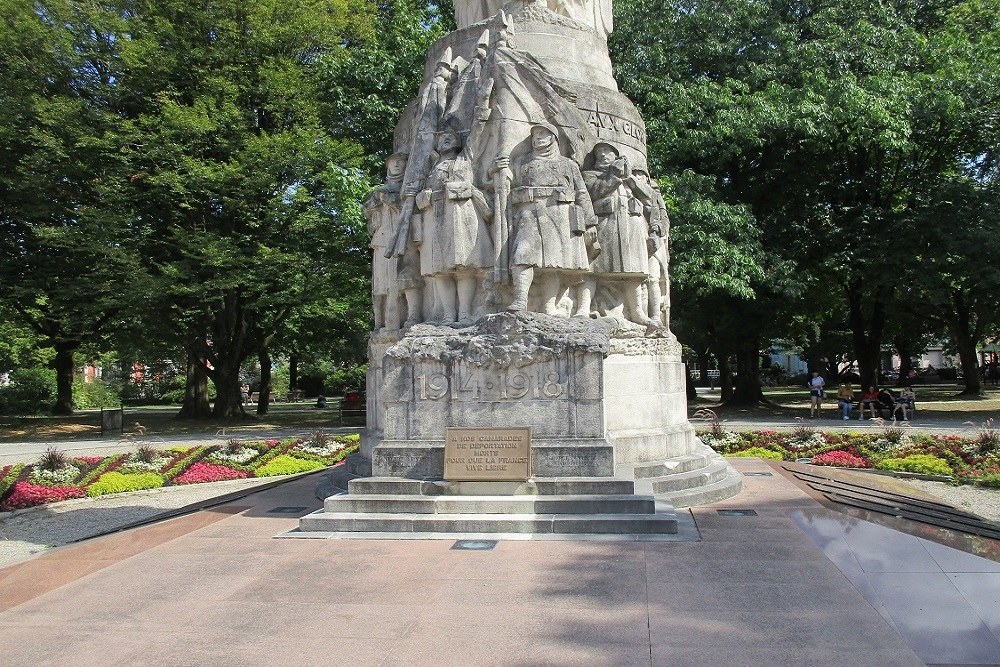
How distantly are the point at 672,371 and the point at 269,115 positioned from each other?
21.0 metres

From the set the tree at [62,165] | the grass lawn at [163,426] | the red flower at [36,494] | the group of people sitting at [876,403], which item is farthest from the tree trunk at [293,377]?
the red flower at [36,494]

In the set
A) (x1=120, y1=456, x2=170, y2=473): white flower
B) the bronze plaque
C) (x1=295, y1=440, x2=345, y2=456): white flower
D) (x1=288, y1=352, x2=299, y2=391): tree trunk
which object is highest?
(x1=288, y1=352, x2=299, y2=391): tree trunk

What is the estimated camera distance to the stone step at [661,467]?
9305 mm

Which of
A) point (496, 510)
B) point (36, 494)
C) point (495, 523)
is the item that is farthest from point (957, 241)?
point (36, 494)

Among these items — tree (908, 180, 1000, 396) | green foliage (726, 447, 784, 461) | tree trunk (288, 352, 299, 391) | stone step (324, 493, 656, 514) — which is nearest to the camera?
stone step (324, 493, 656, 514)

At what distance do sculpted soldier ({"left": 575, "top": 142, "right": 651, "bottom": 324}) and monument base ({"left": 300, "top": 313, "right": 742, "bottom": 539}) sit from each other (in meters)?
0.91

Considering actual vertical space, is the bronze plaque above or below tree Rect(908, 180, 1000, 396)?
below

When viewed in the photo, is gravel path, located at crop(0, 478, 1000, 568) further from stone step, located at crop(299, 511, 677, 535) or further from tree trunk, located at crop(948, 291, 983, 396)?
tree trunk, located at crop(948, 291, 983, 396)

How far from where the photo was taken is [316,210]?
986 inches

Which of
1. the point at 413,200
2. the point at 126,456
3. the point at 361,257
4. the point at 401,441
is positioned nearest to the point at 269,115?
the point at 361,257

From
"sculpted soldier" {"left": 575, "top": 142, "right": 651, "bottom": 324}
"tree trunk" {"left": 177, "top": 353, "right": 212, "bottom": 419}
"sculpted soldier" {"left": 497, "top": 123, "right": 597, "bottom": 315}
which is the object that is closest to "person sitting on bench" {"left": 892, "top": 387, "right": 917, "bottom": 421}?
"sculpted soldier" {"left": 575, "top": 142, "right": 651, "bottom": 324}

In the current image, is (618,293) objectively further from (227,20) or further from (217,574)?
(227,20)

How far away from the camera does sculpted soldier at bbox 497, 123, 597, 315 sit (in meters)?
9.25

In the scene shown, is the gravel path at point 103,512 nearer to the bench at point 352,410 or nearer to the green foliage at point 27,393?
the bench at point 352,410
